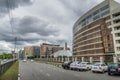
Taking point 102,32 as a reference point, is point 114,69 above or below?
below

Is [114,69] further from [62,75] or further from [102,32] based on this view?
[102,32]

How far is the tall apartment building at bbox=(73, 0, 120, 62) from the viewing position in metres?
60.5

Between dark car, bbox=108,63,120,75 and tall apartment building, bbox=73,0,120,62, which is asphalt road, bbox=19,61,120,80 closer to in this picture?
dark car, bbox=108,63,120,75

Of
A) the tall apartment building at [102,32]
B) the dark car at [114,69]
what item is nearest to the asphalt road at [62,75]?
the dark car at [114,69]

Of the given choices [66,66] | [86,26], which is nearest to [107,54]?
[86,26]

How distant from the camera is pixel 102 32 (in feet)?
223

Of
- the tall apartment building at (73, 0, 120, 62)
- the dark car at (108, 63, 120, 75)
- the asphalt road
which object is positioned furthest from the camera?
the tall apartment building at (73, 0, 120, 62)

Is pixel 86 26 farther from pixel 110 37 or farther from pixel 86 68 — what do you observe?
pixel 86 68

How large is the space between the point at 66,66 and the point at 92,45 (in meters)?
44.2

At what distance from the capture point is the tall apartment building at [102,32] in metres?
60.5

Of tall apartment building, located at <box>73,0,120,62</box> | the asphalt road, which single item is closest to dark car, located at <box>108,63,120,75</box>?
the asphalt road

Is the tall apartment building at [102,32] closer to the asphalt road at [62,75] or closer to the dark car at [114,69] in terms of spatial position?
the asphalt road at [62,75]

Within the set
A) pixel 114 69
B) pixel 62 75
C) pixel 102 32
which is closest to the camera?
pixel 62 75

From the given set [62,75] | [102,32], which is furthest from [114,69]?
[102,32]
